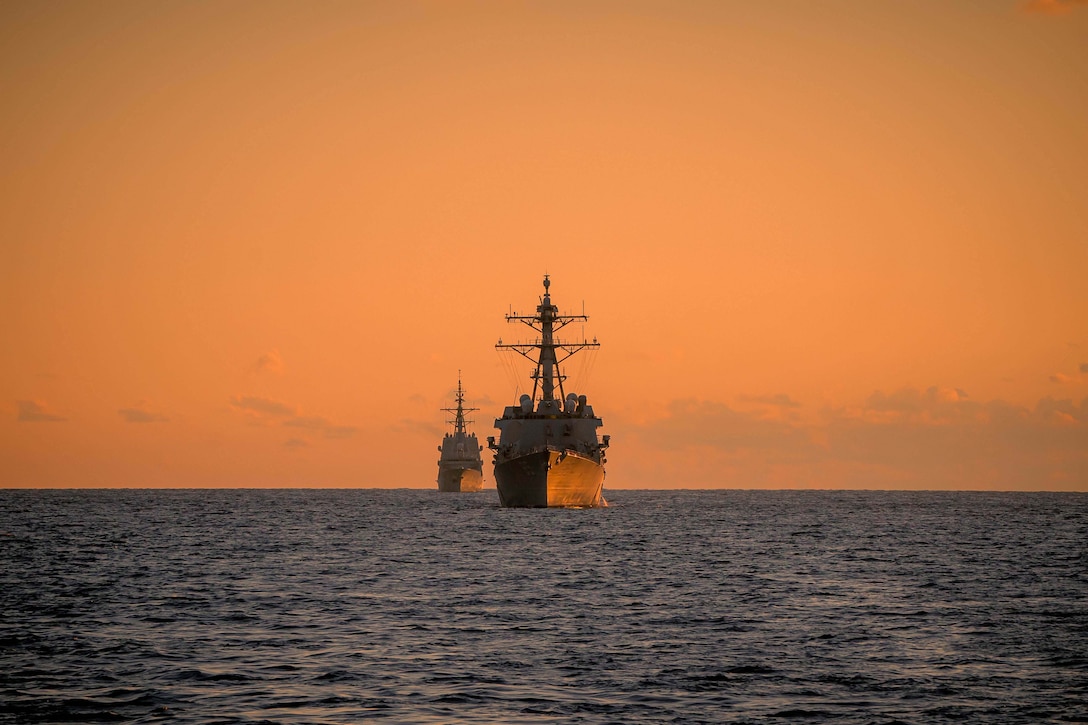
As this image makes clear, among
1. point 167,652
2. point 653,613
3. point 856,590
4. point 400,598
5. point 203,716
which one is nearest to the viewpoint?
point 203,716

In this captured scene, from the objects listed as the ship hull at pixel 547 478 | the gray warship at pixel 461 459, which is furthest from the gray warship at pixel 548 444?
the gray warship at pixel 461 459

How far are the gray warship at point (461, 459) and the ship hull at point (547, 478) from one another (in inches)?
3591

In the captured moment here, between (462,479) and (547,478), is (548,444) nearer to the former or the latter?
(547,478)

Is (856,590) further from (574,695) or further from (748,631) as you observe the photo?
(574,695)

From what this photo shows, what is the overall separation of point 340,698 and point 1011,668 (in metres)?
13.2

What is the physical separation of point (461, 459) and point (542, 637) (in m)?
163

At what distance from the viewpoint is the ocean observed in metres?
19.3

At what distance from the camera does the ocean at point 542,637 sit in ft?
63.4

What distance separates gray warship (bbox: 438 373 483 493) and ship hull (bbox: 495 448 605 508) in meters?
91.2

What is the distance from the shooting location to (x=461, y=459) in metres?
189

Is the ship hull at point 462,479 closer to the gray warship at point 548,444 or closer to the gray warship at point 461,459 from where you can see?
the gray warship at point 461,459

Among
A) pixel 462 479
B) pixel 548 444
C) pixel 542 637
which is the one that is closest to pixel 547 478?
pixel 548 444

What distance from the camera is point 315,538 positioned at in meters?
69.2

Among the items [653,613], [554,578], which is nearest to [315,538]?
[554,578]
